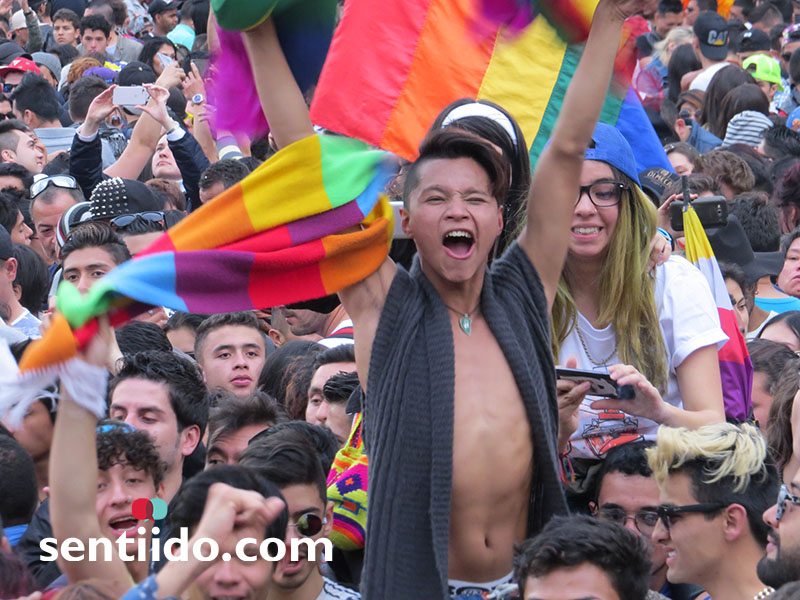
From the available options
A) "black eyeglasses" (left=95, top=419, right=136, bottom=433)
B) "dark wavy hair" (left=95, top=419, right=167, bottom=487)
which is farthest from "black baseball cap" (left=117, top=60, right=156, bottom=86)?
"dark wavy hair" (left=95, top=419, right=167, bottom=487)

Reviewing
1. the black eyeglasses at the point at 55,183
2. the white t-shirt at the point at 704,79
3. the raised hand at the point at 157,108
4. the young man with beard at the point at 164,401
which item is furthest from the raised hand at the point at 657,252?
the white t-shirt at the point at 704,79

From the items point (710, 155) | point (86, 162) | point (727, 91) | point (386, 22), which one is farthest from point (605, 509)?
point (727, 91)

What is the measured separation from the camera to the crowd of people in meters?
2.84

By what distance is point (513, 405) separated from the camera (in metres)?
2.94

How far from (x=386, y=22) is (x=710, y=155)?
4.35 m

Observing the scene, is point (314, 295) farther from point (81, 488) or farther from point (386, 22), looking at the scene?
point (386, 22)

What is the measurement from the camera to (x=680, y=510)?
11.1 feet

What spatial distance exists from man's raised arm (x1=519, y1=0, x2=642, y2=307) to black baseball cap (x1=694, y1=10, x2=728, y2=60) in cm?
758

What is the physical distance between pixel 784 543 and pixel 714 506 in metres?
0.38

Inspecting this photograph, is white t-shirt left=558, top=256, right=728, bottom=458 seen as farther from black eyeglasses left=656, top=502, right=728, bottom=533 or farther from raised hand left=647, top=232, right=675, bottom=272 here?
Answer: black eyeglasses left=656, top=502, right=728, bottom=533

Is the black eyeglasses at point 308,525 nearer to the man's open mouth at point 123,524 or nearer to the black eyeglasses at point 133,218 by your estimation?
the man's open mouth at point 123,524

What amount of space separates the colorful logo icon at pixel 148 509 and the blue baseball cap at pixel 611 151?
1.62 metres

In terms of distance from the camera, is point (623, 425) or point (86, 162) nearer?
point (623, 425)

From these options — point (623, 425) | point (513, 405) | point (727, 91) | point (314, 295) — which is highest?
point (314, 295)
